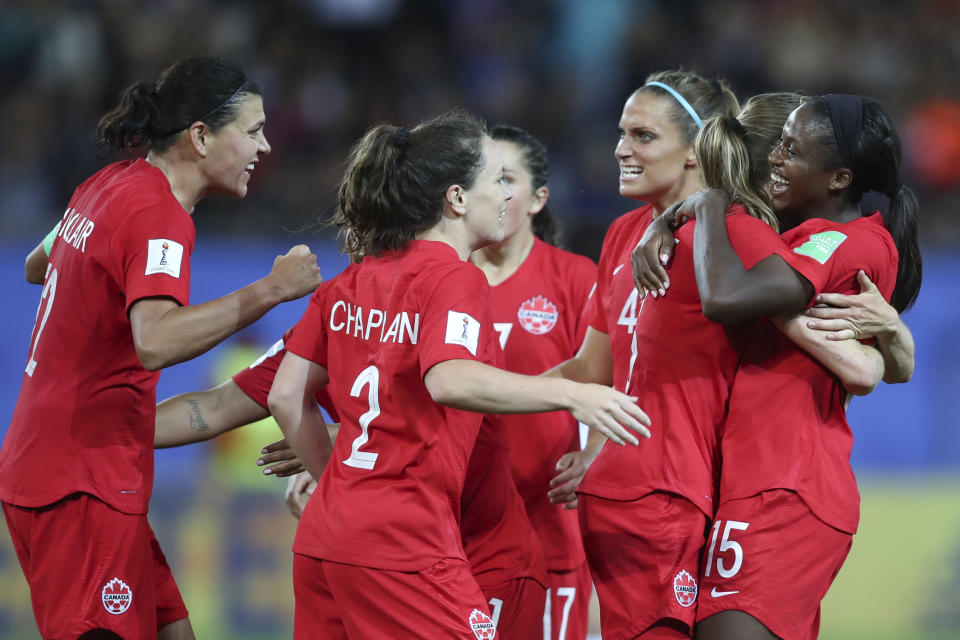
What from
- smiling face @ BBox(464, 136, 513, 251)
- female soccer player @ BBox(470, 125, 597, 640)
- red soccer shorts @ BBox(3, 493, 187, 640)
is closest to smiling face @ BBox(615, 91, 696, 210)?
female soccer player @ BBox(470, 125, 597, 640)

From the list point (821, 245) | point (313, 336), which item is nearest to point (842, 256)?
point (821, 245)

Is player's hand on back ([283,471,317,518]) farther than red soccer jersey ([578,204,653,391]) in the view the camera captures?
Yes

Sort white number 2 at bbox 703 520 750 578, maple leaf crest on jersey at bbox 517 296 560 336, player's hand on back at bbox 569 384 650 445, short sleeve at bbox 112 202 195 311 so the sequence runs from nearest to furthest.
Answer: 1. player's hand on back at bbox 569 384 650 445
2. white number 2 at bbox 703 520 750 578
3. short sleeve at bbox 112 202 195 311
4. maple leaf crest on jersey at bbox 517 296 560 336

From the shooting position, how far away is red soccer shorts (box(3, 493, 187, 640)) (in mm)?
3668

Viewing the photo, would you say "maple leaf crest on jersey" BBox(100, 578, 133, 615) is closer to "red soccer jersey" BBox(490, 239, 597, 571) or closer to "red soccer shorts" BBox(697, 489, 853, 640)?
"red soccer jersey" BBox(490, 239, 597, 571)

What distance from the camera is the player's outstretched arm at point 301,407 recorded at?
353cm

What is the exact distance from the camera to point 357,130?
33.7ft

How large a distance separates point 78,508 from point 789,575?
2264 mm

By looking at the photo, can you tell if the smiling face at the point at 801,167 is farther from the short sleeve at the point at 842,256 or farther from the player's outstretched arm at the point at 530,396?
the player's outstretched arm at the point at 530,396

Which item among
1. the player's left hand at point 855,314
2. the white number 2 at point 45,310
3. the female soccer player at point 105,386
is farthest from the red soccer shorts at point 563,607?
the white number 2 at point 45,310

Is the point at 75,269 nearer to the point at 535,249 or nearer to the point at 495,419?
→ the point at 495,419

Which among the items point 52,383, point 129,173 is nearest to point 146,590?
point 52,383

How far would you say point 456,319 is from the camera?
315 centimetres

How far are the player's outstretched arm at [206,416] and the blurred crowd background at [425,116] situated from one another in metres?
3.18
